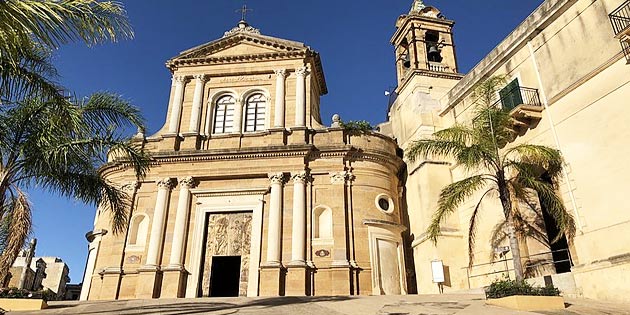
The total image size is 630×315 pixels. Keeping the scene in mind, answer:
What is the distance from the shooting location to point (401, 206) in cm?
2120

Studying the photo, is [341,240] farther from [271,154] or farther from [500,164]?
[500,164]

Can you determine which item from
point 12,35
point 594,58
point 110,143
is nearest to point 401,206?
point 594,58

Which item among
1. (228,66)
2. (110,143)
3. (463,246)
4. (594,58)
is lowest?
(463,246)

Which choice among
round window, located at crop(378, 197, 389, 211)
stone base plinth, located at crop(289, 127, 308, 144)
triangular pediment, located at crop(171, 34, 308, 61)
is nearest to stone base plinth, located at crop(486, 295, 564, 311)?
round window, located at crop(378, 197, 389, 211)

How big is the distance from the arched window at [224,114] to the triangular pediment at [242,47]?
2405 millimetres

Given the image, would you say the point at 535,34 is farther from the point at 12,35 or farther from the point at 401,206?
the point at 12,35

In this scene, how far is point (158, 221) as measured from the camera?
18969 mm

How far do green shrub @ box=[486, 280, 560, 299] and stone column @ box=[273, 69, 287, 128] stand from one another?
12.3m

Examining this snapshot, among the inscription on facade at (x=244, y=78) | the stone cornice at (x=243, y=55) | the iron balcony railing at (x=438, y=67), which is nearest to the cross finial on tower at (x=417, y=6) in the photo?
the iron balcony railing at (x=438, y=67)

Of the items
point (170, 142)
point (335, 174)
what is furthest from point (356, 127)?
point (170, 142)

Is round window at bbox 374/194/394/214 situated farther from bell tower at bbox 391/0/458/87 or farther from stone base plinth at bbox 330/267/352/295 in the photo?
bell tower at bbox 391/0/458/87

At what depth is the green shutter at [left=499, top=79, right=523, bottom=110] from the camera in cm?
1556

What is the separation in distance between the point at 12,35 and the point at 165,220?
14.1 m

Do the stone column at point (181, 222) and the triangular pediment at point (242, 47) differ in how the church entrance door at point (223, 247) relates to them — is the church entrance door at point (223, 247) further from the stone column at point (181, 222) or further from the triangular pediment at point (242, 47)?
the triangular pediment at point (242, 47)
